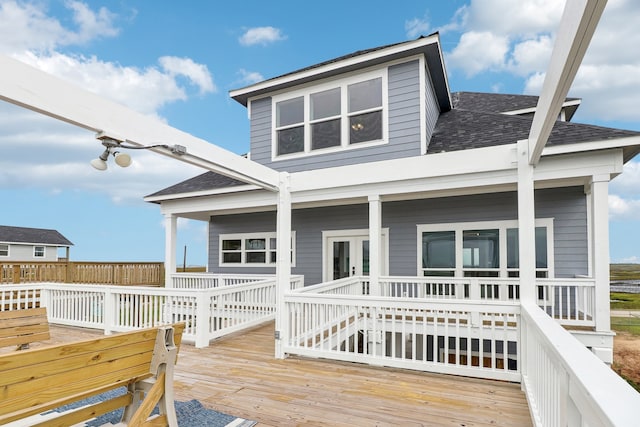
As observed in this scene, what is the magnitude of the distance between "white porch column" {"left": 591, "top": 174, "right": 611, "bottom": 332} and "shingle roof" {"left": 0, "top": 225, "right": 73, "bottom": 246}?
33177 mm

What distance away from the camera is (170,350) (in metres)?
2.49

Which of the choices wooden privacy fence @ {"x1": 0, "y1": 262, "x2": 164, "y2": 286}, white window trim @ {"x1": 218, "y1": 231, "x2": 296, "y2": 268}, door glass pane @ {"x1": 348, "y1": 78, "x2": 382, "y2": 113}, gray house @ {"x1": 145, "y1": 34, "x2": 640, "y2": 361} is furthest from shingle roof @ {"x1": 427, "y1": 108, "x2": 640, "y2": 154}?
wooden privacy fence @ {"x1": 0, "y1": 262, "x2": 164, "y2": 286}

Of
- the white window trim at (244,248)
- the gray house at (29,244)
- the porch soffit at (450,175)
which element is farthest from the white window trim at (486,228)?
the gray house at (29,244)

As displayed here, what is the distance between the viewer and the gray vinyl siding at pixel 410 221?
7160 mm


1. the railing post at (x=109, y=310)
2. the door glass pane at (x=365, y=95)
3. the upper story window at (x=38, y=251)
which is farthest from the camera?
the upper story window at (x=38, y=251)

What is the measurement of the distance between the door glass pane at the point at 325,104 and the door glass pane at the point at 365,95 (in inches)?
13.4

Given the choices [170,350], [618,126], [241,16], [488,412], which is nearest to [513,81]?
[618,126]

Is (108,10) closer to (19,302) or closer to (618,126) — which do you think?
(19,302)

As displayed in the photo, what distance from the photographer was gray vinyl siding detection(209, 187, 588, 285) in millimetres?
7160

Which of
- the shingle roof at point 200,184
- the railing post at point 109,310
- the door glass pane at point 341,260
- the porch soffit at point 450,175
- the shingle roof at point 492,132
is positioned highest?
the shingle roof at point 492,132

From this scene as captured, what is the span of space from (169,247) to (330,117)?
5452mm

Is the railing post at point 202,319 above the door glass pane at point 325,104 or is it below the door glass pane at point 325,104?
below

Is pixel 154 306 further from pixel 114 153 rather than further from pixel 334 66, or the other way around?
pixel 334 66

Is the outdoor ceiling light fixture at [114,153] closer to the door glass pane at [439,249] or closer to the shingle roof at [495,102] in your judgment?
the door glass pane at [439,249]
